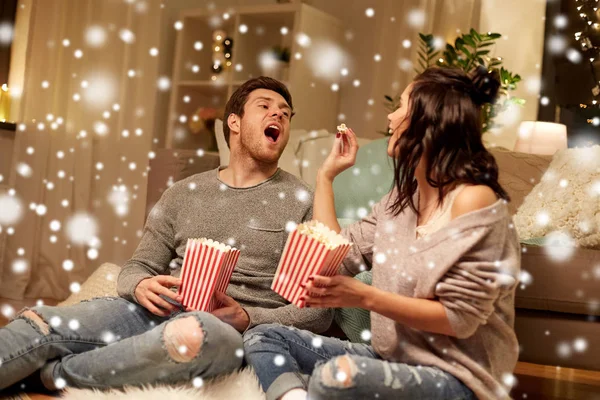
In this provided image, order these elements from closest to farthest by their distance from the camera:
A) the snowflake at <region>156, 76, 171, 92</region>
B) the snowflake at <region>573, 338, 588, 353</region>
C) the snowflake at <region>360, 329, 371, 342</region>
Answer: the snowflake at <region>360, 329, 371, 342</region> → the snowflake at <region>573, 338, 588, 353</region> → the snowflake at <region>156, 76, 171, 92</region>

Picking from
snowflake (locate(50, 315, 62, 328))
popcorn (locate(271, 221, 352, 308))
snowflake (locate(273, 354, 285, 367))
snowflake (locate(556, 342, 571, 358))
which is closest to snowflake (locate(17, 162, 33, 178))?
snowflake (locate(50, 315, 62, 328))

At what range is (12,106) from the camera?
3346 mm

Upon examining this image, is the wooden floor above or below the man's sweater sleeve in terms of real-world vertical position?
below

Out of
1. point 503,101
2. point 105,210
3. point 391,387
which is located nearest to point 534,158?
point 503,101

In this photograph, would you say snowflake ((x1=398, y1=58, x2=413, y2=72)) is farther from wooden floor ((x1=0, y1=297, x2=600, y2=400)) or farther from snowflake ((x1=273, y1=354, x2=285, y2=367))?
snowflake ((x1=273, y1=354, x2=285, y2=367))

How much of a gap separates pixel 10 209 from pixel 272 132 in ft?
6.07

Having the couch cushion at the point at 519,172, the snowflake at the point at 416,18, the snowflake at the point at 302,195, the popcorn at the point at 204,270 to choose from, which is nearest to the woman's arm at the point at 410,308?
the popcorn at the point at 204,270

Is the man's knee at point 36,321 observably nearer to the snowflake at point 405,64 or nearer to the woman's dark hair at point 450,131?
the woman's dark hair at point 450,131

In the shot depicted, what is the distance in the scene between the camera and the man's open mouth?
5.89ft

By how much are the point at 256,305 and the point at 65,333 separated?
0.43 m

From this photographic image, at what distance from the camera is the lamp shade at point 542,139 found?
2764 millimetres

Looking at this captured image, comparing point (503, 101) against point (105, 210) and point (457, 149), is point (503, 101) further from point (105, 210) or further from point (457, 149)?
point (457, 149)

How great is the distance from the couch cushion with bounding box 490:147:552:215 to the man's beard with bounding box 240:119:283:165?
Answer: 1043 millimetres

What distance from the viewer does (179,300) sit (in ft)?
4.60
